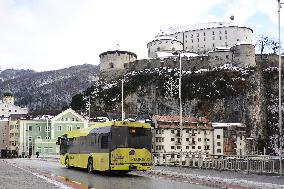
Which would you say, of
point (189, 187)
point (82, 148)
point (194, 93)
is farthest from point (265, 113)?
point (189, 187)

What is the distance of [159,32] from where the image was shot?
166 meters

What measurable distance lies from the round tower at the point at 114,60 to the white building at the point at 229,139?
42113mm

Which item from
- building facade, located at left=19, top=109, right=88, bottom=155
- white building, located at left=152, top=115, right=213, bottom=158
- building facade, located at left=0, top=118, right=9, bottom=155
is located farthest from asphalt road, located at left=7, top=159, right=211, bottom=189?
building facade, located at left=0, top=118, right=9, bottom=155

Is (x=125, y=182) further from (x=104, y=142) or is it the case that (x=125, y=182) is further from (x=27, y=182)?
(x=104, y=142)

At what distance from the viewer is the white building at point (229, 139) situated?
351 feet

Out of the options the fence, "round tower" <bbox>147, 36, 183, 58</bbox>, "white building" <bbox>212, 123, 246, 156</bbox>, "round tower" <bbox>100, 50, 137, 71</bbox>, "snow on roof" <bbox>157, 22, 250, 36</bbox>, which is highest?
"snow on roof" <bbox>157, 22, 250, 36</bbox>

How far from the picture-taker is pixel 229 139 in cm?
10838

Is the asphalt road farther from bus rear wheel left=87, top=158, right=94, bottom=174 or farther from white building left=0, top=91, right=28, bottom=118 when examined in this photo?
white building left=0, top=91, right=28, bottom=118

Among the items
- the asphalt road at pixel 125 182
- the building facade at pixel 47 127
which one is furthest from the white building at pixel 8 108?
the asphalt road at pixel 125 182

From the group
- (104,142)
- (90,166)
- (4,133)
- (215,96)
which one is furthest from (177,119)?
A: (104,142)

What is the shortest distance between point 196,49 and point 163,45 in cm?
1171

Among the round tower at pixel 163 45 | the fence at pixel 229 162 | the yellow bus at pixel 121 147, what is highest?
the round tower at pixel 163 45

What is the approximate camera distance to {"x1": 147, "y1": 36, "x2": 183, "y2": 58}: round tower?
14775cm

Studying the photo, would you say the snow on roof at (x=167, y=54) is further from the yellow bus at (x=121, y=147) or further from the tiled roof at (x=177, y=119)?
the yellow bus at (x=121, y=147)
